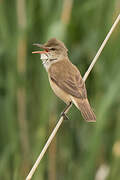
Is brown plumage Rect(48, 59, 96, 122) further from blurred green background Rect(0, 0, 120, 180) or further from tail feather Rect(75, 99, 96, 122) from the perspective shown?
blurred green background Rect(0, 0, 120, 180)

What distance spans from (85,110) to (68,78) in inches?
18.9

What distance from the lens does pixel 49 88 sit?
14.6 feet

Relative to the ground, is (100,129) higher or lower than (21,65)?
lower

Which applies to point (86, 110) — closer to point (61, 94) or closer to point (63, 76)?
point (61, 94)

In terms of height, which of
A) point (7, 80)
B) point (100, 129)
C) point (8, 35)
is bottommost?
point (100, 129)

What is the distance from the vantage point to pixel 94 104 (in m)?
4.68

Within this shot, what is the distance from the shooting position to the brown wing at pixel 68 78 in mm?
4037

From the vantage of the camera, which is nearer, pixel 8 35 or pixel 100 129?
pixel 100 129

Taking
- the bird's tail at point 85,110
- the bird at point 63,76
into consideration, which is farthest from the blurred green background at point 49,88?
the bird's tail at point 85,110

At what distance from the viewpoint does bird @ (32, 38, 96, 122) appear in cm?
399

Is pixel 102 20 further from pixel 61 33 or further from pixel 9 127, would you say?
pixel 9 127

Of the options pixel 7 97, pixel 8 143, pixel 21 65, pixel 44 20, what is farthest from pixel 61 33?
pixel 8 143

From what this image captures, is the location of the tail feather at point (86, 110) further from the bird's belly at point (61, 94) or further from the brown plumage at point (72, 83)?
the bird's belly at point (61, 94)

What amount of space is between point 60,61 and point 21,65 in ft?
1.48
